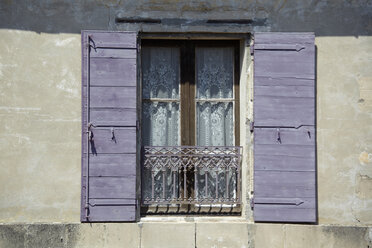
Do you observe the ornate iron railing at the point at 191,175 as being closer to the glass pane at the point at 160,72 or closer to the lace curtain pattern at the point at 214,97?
the lace curtain pattern at the point at 214,97

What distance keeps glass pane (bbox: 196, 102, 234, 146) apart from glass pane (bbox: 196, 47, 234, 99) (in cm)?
11

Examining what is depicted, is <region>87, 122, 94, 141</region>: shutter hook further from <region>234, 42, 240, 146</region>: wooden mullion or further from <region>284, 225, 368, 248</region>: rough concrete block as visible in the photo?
<region>284, 225, 368, 248</region>: rough concrete block

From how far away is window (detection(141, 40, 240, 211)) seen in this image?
5707 mm

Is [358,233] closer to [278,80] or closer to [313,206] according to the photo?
[313,206]

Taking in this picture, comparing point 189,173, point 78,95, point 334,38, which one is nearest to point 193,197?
point 189,173

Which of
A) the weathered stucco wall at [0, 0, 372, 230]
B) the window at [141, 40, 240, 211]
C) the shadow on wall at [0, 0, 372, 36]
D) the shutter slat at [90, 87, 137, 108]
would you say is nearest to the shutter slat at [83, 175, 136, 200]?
the weathered stucco wall at [0, 0, 372, 230]

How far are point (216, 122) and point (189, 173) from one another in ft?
2.12

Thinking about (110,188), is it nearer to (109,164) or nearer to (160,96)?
(109,164)

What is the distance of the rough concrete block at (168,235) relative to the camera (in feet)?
17.6

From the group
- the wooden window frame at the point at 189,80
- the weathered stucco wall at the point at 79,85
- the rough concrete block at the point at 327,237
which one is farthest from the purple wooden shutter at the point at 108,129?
the rough concrete block at the point at 327,237

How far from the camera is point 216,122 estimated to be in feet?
19.0

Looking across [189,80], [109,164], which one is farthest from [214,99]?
[109,164]

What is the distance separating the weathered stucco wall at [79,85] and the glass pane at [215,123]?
13.5 inches

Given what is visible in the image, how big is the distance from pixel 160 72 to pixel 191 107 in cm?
53
